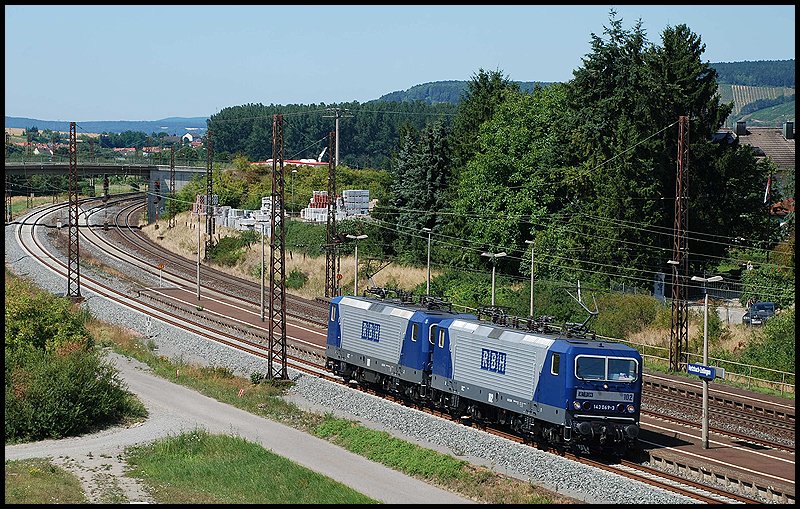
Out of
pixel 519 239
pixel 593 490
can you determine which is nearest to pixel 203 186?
pixel 519 239

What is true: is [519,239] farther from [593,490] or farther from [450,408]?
[593,490]

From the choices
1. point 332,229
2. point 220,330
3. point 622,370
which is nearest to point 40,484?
point 622,370

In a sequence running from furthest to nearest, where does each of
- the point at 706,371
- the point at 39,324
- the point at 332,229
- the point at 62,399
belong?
the point at 332,229
the point at 39,324
the point at 62,399
the point at 706,371

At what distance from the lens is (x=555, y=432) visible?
115ft

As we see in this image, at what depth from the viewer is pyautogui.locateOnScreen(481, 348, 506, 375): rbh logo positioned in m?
37.4

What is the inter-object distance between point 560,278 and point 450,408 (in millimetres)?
30292

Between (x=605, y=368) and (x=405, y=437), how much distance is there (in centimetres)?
797

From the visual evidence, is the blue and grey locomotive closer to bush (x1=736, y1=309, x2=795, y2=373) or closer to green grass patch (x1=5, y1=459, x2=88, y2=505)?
green grass patch (x1=5, y1=459, x2=88, y2=505)

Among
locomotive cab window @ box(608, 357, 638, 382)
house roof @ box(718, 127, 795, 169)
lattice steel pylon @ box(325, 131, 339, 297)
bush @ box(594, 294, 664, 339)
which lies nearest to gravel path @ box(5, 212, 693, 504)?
locomotive cab window @ box(608, 357, 638, 382)

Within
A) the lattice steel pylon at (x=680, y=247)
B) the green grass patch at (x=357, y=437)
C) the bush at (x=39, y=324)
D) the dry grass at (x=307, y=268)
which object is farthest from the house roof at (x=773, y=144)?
the bush at (x=39, y=324)

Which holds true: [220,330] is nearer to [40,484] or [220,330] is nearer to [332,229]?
[332,229]

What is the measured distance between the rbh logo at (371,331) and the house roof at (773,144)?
7128 centimetres

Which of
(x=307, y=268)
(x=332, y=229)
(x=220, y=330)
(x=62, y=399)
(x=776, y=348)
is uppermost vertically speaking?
(x=332, y=229)

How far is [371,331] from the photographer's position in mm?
46406
